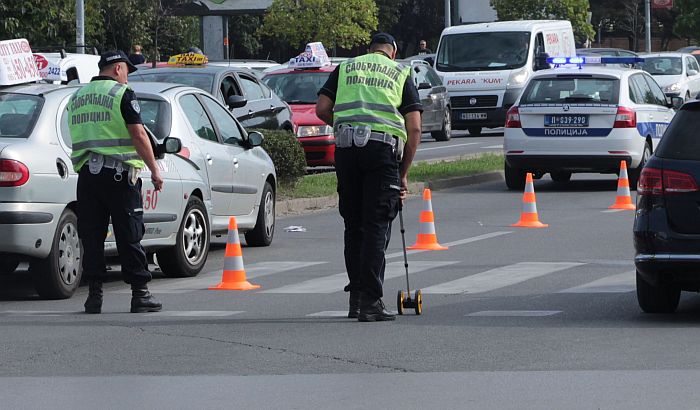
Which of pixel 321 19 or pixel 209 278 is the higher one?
pixel 321 19

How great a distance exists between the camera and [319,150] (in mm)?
23750

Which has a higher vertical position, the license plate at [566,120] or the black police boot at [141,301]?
the license plate at [566,120]

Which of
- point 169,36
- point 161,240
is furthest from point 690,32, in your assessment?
point 161,240

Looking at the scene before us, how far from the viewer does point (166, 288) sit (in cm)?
1214

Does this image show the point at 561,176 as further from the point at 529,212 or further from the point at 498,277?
the point at 498,277

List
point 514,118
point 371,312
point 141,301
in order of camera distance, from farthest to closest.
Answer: point 514,118 < point 141,301 < point 371,312

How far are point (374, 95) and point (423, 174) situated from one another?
13.0m

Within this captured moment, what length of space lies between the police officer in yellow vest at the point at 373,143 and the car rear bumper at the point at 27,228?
7.48 ft

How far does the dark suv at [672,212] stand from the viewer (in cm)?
960

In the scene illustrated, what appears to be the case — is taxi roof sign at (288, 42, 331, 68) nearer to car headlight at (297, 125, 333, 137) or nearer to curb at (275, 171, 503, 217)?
car headlight at (297, 125, 333, 137)

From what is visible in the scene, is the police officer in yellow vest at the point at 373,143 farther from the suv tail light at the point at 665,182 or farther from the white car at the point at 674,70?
the white car at the point at 674,70

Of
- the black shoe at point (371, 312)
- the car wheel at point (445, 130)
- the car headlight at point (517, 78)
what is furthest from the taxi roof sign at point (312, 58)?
the black shoe at point (371, 312)

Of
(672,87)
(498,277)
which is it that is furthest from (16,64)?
(672,87)

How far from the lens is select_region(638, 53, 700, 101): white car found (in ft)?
133
